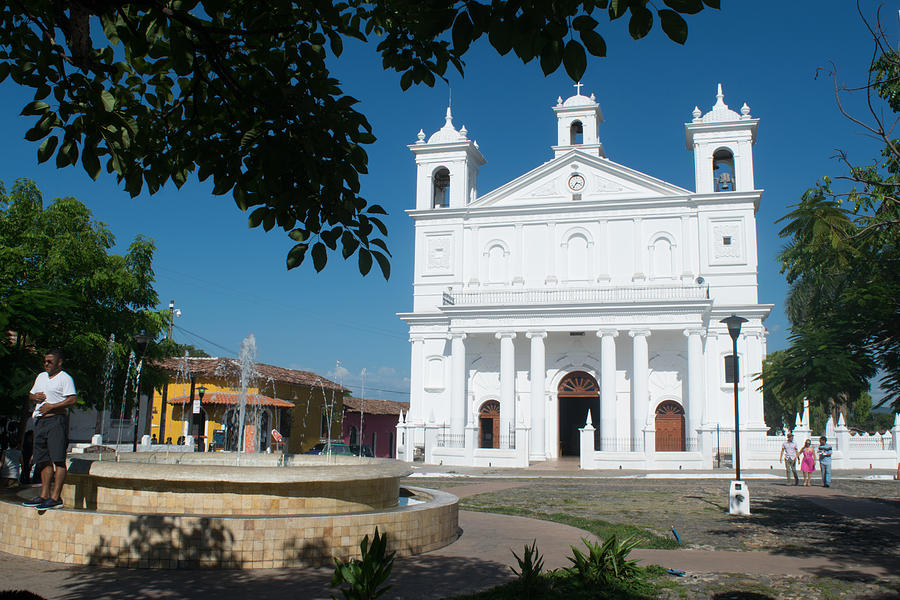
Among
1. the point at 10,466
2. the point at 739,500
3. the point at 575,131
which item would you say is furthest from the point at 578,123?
the point at 10,466

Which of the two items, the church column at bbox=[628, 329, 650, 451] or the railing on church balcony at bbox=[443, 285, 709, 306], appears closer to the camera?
the church column at bbox=[628, 329, 650, 451]

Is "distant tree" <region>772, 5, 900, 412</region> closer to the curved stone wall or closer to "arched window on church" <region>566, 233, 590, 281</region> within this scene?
the curved stone wall

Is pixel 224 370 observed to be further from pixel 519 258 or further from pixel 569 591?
pixel 569 591

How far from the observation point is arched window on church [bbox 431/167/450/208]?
3934cm

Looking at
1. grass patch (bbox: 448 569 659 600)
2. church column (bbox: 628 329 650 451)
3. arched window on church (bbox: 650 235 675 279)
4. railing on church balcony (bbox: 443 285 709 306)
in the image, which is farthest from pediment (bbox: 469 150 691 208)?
grass patch (bbox: 448 569 659 600)

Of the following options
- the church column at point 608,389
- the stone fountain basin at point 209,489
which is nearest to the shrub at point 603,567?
the stone fountain basin at point 209,489

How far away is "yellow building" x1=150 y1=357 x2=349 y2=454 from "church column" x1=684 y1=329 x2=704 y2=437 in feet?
58.1

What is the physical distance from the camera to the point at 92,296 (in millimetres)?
28531

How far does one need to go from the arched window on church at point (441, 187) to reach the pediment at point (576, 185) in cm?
292

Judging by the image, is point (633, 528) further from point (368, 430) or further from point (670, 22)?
point (368, 430)

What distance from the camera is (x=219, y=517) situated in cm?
679

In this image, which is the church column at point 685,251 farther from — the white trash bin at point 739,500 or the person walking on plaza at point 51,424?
the person walking on plaza at point 51,424

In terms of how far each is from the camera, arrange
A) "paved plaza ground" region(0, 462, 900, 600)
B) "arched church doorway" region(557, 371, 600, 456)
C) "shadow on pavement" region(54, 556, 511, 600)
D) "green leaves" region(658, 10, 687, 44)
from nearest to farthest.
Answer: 1. "green leaves" region(658, 10, 687, 44)
2. "shadow on pavement" region(54, 556, 511, 600)
3. "paved plaza ground" region(0, 462, 900, 600)
4. "arched church doorway" region(557, 371, 600, 456)

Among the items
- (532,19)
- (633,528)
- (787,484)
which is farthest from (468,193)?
(532,19)
